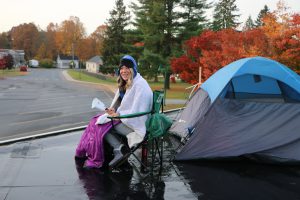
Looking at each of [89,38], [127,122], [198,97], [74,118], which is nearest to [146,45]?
[74,118]

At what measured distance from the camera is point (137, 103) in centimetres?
517

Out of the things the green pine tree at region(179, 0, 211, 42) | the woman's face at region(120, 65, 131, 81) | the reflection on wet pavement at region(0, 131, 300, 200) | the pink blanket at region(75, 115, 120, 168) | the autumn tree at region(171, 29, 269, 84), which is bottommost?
the reflection on wet pavement at region(0, 131, 300, 200)

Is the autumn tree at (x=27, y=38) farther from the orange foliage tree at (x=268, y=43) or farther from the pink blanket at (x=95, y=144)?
the pink blanket at (x=95, y=144)

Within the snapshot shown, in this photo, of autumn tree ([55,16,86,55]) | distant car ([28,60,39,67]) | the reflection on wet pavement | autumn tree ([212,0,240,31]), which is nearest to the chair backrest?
the reflection on wet pavement

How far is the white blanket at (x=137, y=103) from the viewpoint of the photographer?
16.9 ft

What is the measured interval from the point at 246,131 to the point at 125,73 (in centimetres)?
214

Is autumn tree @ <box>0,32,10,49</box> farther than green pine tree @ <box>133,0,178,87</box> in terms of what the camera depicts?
Yes

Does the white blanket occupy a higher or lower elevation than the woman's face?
lower

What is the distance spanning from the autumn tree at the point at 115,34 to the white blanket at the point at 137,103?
45022 millimetres

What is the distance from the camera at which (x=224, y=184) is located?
4.86 meters

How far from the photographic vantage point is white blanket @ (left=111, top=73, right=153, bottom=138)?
5.16 m

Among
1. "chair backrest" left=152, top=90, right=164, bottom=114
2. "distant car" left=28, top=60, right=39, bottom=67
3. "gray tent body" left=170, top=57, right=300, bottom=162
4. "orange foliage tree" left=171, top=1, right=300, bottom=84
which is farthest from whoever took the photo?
"distant car" left=28, top=60, right=39, bottom=67

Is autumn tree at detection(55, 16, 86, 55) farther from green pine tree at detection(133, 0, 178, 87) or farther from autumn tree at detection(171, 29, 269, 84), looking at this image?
autumn tree at detection(171, 29, 269, 84)

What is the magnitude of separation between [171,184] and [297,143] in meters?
2.25
